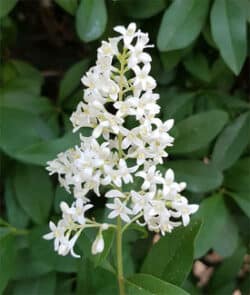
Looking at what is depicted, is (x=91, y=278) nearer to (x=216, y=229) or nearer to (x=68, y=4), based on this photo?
(x=216, y=229)

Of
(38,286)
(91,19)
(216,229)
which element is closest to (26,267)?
(38,286)

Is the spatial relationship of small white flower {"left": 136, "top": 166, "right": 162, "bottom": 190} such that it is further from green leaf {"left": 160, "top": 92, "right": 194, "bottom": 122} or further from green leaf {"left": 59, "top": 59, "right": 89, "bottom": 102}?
green leaf {"left": 59, "top": 59, "right": 89, "bottom": 102}

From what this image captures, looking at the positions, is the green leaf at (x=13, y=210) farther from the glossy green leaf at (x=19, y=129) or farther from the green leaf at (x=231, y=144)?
the green leaf at (x=231, y=144)

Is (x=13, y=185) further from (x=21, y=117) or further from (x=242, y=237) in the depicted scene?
(x=242, y=237)

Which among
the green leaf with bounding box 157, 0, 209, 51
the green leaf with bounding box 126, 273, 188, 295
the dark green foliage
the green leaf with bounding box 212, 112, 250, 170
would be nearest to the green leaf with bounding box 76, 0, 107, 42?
the dark green foliage

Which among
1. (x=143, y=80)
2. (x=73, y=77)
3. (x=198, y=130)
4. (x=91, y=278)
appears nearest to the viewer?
(x=143, y=80)
